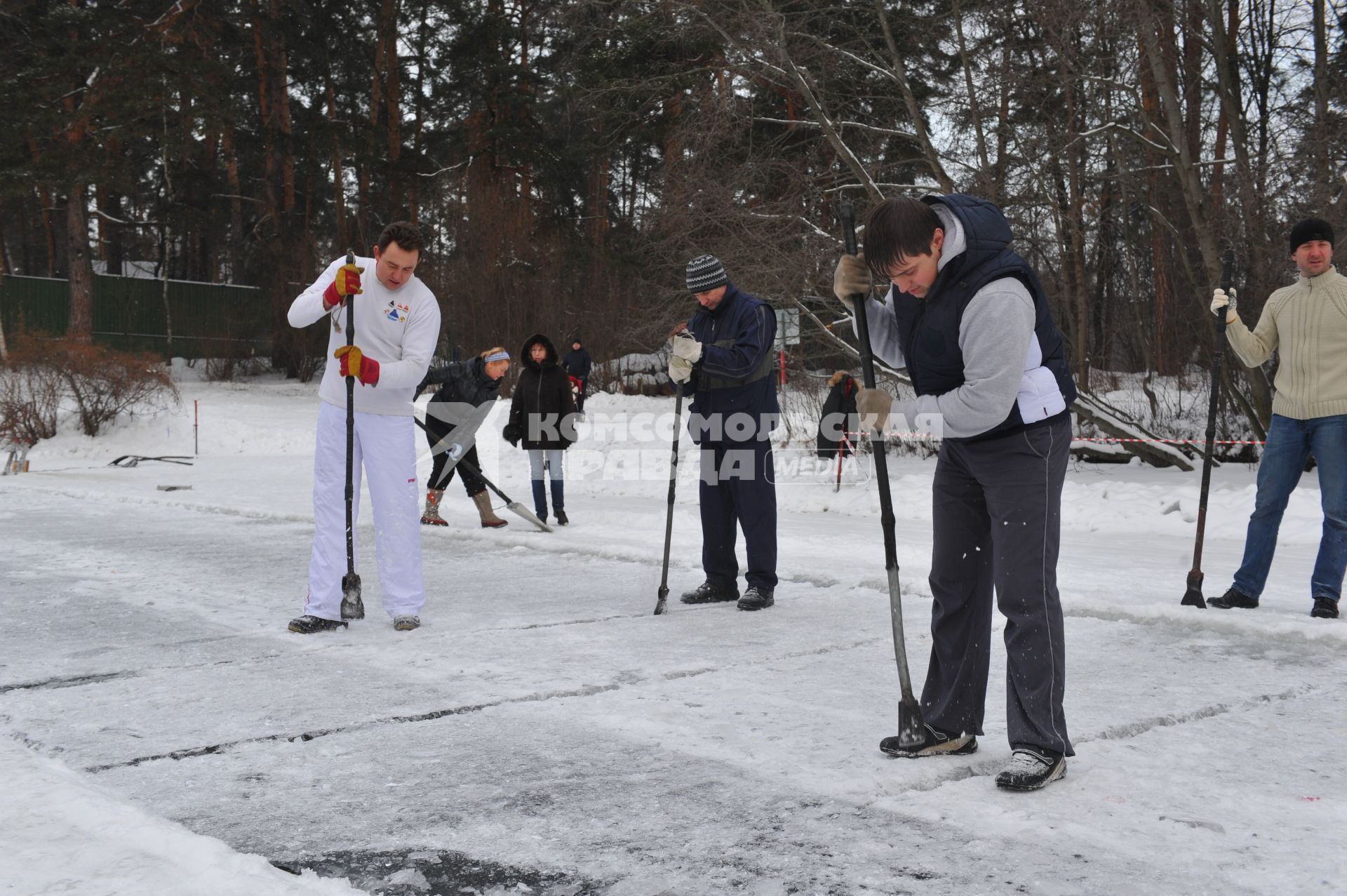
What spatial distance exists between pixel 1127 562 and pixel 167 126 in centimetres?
3092

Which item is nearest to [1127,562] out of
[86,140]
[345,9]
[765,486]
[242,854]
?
[765,486]

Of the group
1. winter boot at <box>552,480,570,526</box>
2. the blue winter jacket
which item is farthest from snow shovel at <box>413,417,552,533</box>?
the blue winter jacket

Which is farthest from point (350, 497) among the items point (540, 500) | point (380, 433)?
point (540, 500)

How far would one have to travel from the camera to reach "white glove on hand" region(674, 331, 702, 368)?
614cm

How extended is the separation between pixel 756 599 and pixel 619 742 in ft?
9.00

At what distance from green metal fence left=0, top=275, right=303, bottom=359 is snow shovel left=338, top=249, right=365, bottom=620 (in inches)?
1206

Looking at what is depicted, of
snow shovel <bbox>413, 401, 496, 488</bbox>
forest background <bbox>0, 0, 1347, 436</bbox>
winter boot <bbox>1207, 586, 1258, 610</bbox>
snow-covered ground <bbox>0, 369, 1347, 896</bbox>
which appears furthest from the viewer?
forest background <bbox>0, 0, 1347, 436</bbox>

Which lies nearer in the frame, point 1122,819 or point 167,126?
point 1122,819

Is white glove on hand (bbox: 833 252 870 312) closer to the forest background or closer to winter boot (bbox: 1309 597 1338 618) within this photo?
winter boot (bbox: 1309 597 1338 618)

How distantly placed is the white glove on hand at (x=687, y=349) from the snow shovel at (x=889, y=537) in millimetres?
2212

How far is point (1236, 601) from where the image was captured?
621 centimetres

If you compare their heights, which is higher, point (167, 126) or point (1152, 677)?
point (167, 126)

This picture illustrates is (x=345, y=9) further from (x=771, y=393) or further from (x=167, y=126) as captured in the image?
(x=771, y=393)

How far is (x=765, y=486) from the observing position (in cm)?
667
